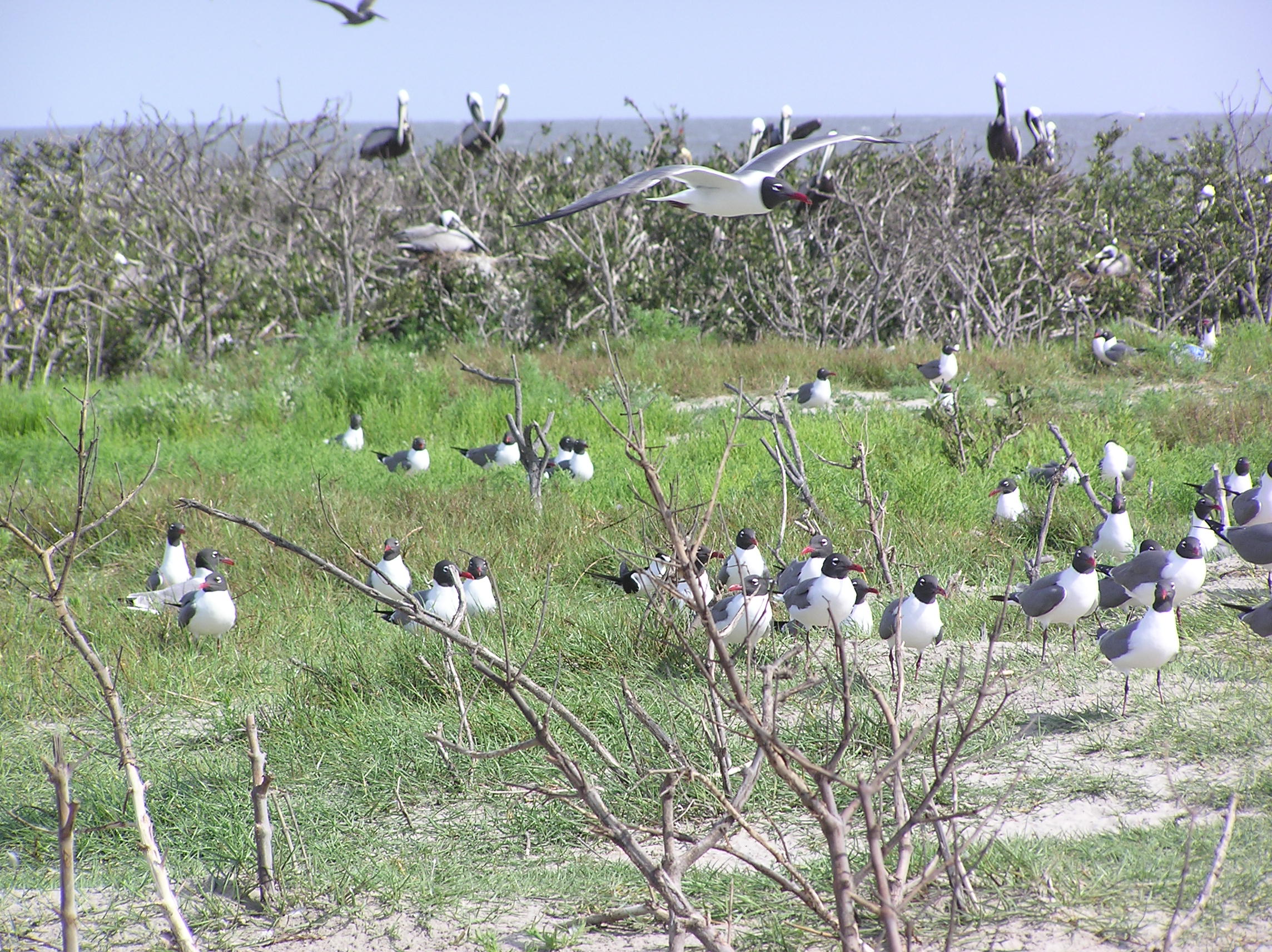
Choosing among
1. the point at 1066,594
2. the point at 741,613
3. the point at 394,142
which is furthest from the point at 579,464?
the point at 394,142

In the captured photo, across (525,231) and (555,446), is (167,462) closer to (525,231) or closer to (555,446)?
(555,446)

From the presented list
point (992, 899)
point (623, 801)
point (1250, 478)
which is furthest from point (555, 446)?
point (992, 899)

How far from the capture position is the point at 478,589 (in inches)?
A: 194

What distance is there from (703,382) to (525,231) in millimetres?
5127

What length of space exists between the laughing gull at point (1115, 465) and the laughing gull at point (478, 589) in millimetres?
3731

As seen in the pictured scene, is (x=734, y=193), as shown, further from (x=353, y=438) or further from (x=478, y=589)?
(x=353, y=438)

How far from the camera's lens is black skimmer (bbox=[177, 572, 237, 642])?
4609 millimetres

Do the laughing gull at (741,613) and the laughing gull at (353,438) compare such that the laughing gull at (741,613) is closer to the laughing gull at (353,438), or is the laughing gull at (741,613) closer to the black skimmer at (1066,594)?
the black skimmer at (1066,594)

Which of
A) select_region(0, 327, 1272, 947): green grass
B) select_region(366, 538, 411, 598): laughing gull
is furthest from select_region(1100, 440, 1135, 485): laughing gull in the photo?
select_region(366, 538, 411, 598): laughing gull

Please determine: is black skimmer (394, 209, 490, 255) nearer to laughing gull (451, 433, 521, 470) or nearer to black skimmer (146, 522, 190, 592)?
laughing gull (451, 433, 521, 470)

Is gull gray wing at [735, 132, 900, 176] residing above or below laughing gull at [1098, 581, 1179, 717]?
above

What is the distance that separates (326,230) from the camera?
1332 cm

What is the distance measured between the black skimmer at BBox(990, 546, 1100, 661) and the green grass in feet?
0.71

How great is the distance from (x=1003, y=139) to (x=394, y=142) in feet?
33.5
